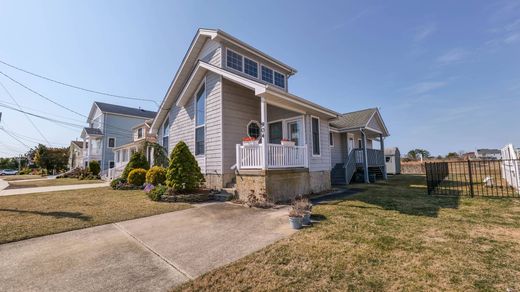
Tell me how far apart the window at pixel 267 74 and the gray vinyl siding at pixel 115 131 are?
2690 cm

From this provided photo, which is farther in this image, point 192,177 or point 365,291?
point 192,177

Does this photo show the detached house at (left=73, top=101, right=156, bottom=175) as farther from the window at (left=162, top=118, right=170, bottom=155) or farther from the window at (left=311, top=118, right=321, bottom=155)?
the window at (left=311, top=118, right=321, bottom=155)

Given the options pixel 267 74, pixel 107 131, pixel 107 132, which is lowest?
pixel 107 132

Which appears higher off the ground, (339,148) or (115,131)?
(115,131)

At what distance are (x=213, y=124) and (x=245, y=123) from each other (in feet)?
5.14

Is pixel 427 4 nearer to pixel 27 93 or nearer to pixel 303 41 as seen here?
pixel 303 41

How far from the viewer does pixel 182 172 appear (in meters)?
9.20

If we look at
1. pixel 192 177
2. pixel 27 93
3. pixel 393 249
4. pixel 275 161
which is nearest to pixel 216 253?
pixel 393 249

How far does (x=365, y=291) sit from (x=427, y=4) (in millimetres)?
12693

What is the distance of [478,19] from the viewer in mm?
10562

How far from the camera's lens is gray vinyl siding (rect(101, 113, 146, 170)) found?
97.6 feet

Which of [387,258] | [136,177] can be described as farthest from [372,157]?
[136,177]

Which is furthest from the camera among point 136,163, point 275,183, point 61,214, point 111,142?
point 111,142

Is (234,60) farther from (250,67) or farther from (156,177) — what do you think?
(156,177)
